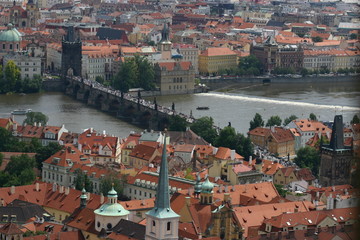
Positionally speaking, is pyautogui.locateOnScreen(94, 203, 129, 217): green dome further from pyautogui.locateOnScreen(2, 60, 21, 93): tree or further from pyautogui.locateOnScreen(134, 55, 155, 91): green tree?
pyautogui.locateOnScreen(134, 55, 155, 91): green tree

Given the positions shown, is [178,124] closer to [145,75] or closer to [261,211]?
[145,75]

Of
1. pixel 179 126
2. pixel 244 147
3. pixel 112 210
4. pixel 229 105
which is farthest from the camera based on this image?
pixel 229 105

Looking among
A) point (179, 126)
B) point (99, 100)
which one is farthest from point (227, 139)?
point (99, 100)

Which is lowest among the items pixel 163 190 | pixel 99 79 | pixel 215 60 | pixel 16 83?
pixel 99 79

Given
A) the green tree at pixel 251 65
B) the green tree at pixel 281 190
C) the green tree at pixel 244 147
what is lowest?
the green tree at pixel 251 65

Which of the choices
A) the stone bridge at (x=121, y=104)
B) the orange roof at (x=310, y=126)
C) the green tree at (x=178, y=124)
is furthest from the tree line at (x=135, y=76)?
the orange roof at (x=310, y=126)

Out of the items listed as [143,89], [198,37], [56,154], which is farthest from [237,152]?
[198,37]

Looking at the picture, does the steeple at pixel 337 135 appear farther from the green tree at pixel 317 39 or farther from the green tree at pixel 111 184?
the green tree at pixel 317 39
